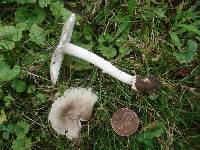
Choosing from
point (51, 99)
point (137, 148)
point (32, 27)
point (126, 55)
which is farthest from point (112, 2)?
point (137, 148)

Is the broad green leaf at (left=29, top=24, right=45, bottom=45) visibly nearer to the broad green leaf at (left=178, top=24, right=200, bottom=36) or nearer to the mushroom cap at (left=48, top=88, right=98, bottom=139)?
the mushroom cap at (left=48, top=88, right=98, bottom=139)

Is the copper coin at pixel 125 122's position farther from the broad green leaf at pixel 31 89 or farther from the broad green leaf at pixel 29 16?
the broad green leaf at pixel 29 16

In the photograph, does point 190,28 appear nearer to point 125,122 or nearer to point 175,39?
point 175,39

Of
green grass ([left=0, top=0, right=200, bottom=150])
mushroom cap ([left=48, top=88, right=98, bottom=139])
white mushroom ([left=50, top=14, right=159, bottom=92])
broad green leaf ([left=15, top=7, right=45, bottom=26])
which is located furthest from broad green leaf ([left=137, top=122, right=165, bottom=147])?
broad green leaf ([left=15, top=7, right=45, bottom=26])

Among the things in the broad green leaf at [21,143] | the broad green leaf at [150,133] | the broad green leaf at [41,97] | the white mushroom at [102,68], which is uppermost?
the white mushroom at [102,68]

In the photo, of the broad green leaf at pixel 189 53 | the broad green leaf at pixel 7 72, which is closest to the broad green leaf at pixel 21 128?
the broad green leaf at pixel 7 72

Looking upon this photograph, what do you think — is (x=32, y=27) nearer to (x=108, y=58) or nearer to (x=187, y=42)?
(x=108, y=58)
